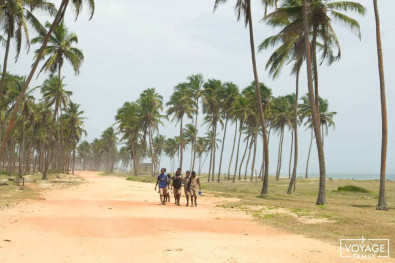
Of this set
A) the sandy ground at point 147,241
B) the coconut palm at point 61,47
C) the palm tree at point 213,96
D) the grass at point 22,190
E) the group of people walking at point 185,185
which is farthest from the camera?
the palm tree at point 213,96

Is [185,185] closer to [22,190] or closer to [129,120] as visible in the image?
[22,190]

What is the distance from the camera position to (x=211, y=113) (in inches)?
2288

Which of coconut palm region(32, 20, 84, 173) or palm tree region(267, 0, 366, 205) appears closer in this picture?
palm tree region(267, 0, 366, 205)

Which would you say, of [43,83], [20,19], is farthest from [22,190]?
[43,83]

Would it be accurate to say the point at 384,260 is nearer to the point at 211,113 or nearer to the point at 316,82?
the point at 316,82

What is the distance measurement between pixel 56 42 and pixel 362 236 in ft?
117

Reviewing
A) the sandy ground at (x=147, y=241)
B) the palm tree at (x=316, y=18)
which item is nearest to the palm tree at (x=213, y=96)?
the palm tree at (x=316, y=18)

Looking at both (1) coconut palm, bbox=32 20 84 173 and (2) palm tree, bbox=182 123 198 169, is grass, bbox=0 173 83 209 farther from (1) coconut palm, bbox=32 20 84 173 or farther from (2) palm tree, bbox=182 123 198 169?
(2) palm tree, bbox=182 123 198 169

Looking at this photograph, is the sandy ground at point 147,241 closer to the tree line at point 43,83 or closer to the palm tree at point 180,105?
the tree line at point 43,83

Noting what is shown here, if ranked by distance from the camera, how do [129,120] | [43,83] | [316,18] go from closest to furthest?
[316,18] → [43,83] → [129,120]

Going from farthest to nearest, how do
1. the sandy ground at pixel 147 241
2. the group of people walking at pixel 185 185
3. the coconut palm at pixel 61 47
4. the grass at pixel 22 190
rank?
the coconut palm at pixel 61 47 < the group of people walking at pixel 185 185 < the grass at pixel 22 190 < the sandy ground at pixel 147 241

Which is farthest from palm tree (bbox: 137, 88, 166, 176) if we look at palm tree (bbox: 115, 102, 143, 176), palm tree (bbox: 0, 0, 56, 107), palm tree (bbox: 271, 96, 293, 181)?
palm tree (bbox: 0, 0, 56, 107)

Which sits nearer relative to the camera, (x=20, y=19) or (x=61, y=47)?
(x=20, y=19)

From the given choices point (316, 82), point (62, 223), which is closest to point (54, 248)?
point (62, 223)
